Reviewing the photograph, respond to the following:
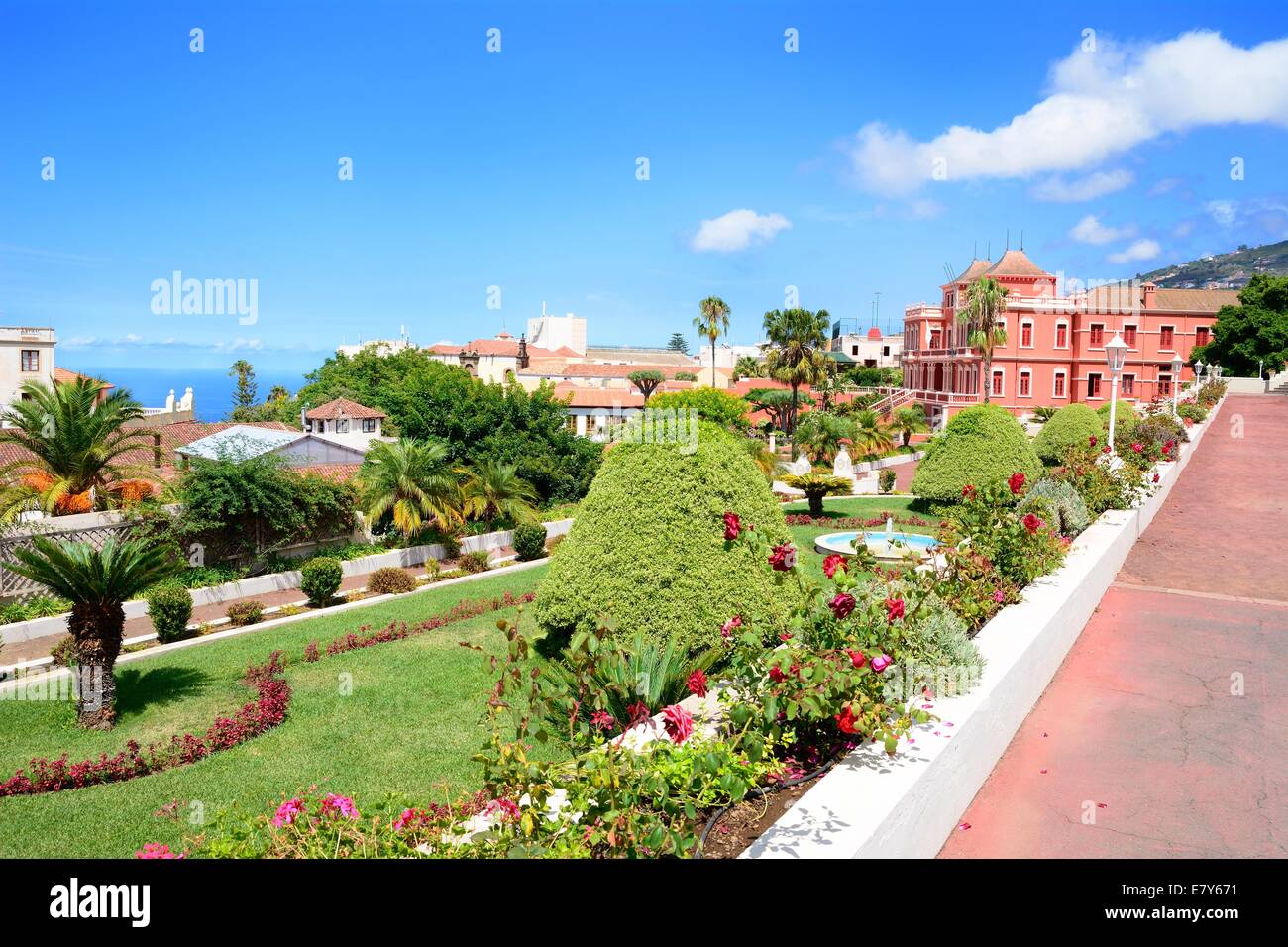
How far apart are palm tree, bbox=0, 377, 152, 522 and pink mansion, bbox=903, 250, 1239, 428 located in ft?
143

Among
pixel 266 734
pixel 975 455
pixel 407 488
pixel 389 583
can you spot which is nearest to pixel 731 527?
pixel 266 734

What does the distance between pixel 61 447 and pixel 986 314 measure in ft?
142

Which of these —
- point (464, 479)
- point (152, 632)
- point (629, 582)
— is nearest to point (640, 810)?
point (629, 582)

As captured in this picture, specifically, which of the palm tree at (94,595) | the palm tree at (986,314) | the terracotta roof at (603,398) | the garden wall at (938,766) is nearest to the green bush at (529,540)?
the palm tree at (94,595)

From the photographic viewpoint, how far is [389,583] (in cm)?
1806

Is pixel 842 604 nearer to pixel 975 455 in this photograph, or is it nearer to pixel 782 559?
pixel 782 559

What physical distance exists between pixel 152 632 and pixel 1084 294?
55090 mm

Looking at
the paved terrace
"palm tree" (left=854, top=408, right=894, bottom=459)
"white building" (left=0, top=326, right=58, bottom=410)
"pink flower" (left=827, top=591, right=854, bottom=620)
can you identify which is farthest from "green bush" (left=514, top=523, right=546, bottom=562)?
"white building" (left=0, top=326, right=58, bottom=410)

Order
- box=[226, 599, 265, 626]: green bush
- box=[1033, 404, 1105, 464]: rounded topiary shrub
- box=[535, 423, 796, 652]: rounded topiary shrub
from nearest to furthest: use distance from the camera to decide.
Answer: box=[535, 423, 796, 652]: rounded topiary shrub, box=[226, 599, 265, 626]: green bush, box=[1033, 404, 1105, 464]: rounded topiary shrub

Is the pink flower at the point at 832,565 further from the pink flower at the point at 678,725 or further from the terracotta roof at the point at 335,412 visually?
the terracotta roof at the point at 335,412

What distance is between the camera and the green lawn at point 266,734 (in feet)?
23.2

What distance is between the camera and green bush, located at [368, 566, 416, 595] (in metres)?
18.0

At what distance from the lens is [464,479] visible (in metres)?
25.1

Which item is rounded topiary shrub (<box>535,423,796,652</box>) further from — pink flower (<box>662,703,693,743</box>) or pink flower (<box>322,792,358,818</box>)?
pink flower (<box>662,703,693,743</box>)
